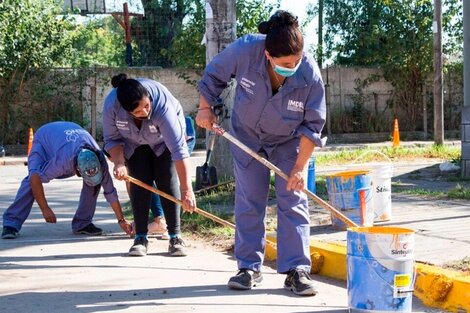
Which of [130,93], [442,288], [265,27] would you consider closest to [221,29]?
[130,93]

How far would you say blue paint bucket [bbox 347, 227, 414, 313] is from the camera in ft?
16.0

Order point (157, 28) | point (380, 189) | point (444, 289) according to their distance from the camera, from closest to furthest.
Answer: point (444, 289) → point (380, 189) → point (157, 28)

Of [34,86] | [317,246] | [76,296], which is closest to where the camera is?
[76,296]

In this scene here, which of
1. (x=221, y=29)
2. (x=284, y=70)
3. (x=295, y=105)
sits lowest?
(x=295, y=105)

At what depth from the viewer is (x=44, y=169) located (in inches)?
322

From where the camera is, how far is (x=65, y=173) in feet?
26.9

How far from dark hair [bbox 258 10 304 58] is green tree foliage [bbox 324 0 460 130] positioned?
2104cm

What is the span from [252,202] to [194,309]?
34.6 inches

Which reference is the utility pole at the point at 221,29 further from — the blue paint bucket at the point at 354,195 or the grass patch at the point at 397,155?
the grass patch at the point at 397,155

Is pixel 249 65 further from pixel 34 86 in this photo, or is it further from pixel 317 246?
pixel 34 86

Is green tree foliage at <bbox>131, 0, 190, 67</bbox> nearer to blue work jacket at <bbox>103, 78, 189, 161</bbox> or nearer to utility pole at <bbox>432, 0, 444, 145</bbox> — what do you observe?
utility pole at <bbox>432, 0, 444, 145</bbox>

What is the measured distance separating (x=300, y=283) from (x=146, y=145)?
2.21 metres

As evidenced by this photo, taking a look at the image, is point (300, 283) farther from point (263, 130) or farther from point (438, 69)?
point (438, 69)

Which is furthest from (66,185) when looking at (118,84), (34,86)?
(34,86)
